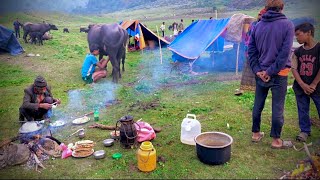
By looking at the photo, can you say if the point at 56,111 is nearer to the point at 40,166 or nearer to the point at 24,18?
the point at 40,166

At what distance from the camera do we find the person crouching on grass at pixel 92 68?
9852mm

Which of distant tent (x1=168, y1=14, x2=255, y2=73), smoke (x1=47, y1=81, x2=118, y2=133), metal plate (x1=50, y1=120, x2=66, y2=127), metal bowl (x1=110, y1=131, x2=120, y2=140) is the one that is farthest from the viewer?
distant tent (x1=168, y1=14, x2=255, y2=73)

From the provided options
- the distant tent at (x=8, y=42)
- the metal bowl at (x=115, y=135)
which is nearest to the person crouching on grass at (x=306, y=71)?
the metal bowl at (x=115, y=135)

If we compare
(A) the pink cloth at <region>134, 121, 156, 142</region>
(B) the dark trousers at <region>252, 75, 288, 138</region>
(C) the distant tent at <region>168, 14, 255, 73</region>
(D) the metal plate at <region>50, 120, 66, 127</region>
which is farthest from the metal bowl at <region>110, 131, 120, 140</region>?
(C) the distant tent at <region>168, 14, 255, 73</region>

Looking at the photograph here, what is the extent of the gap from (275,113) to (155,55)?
38.1 feet

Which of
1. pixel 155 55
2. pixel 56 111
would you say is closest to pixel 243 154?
pixel 56 111

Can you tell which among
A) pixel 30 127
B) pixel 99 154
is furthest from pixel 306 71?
pixel 30 127

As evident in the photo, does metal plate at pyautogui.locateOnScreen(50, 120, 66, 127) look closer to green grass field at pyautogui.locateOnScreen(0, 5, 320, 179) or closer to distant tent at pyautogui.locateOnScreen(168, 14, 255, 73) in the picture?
green grass field at pyautogui.locateOnScreen(0, 5, 320, 179)

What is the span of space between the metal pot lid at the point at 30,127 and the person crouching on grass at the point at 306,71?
16.2 feet

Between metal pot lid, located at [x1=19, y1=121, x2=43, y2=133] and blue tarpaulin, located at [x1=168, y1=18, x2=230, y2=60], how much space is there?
7.08 metres

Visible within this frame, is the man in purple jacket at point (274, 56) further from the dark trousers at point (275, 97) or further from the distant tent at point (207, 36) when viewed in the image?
the distant tent at point (207, 36)

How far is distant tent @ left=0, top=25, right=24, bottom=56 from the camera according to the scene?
15.6 meters

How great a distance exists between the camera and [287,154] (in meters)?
4.65

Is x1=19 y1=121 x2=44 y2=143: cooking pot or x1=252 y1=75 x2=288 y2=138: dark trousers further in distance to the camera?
x1=19 y1=121 x2=44 y2=143: cooking pot
